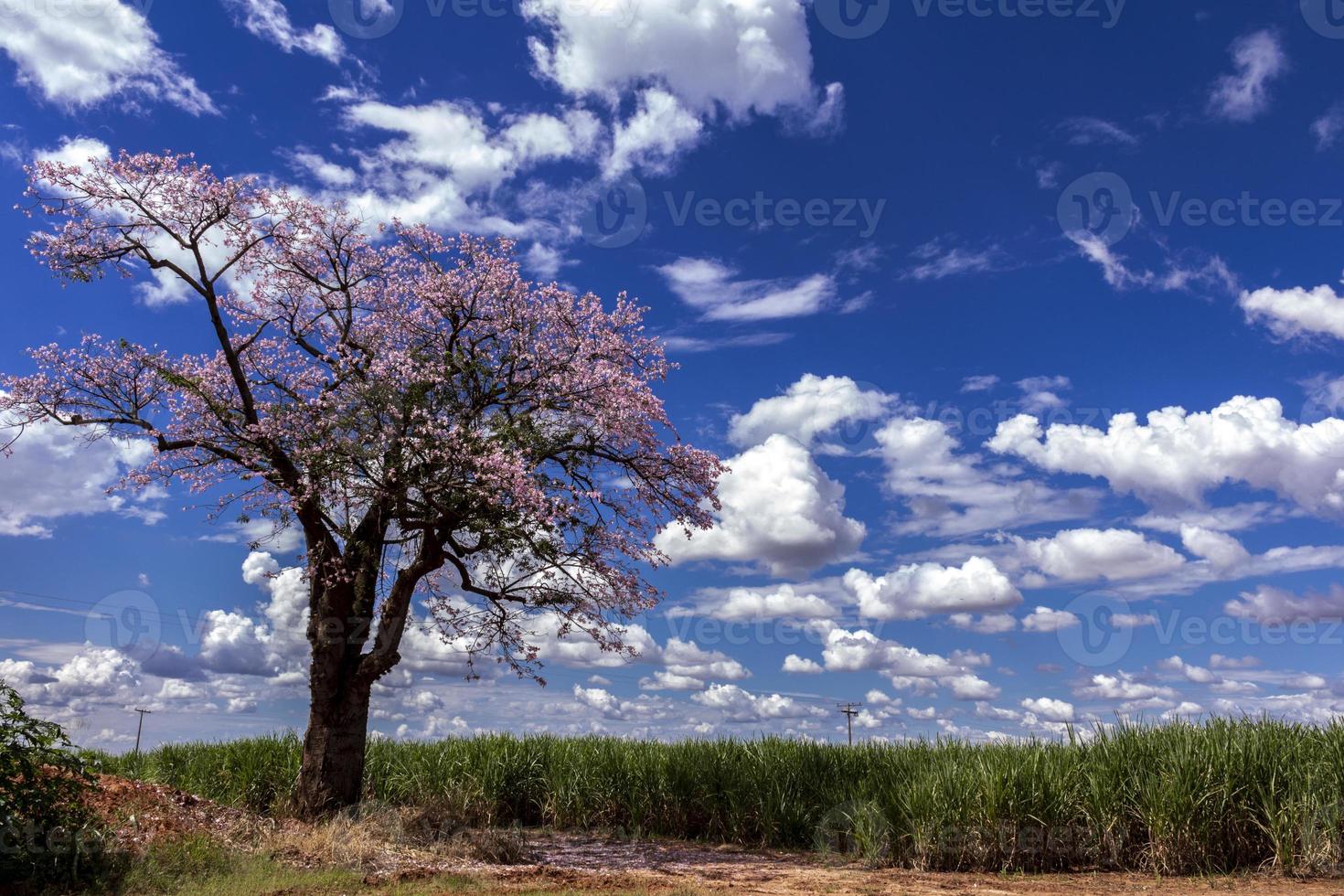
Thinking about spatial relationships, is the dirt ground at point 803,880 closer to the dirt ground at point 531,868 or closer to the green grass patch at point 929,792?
the dirt ground at point 531,868

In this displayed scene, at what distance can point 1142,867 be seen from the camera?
49.9 feet

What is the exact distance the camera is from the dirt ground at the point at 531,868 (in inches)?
504

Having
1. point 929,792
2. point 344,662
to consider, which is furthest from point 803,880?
point 344,662

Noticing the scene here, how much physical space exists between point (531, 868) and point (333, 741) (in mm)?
4921

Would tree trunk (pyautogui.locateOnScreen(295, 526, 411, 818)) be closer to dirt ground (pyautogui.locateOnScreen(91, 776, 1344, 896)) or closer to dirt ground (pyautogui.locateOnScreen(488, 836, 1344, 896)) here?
dirt ground (pyautogui.locateOnScreen(91, 776, 1344, 896))

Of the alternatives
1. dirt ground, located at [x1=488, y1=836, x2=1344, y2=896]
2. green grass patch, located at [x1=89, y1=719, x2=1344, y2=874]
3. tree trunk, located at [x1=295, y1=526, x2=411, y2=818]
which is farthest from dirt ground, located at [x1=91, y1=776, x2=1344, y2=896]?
tree trunk, located at [x1=295, y1=526, x2=411, y2=818]

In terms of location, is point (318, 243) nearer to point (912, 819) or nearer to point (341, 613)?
point (341, 613)

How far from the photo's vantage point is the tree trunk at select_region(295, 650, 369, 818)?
16656 millimetres

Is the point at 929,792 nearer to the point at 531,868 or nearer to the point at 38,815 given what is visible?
the point at 531,868

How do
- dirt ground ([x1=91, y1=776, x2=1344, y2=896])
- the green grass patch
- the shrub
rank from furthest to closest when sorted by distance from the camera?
the green grass patch → dirt ground ([x1=91, y1=776, x2=1344, y2=896]) → the shrub

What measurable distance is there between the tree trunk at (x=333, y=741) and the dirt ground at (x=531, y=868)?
0.89 meters

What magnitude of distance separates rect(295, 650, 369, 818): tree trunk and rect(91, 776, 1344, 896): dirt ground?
35.0 inches

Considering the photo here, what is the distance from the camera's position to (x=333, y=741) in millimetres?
→ 16906

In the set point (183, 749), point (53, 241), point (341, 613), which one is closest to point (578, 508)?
point (341, 613)
